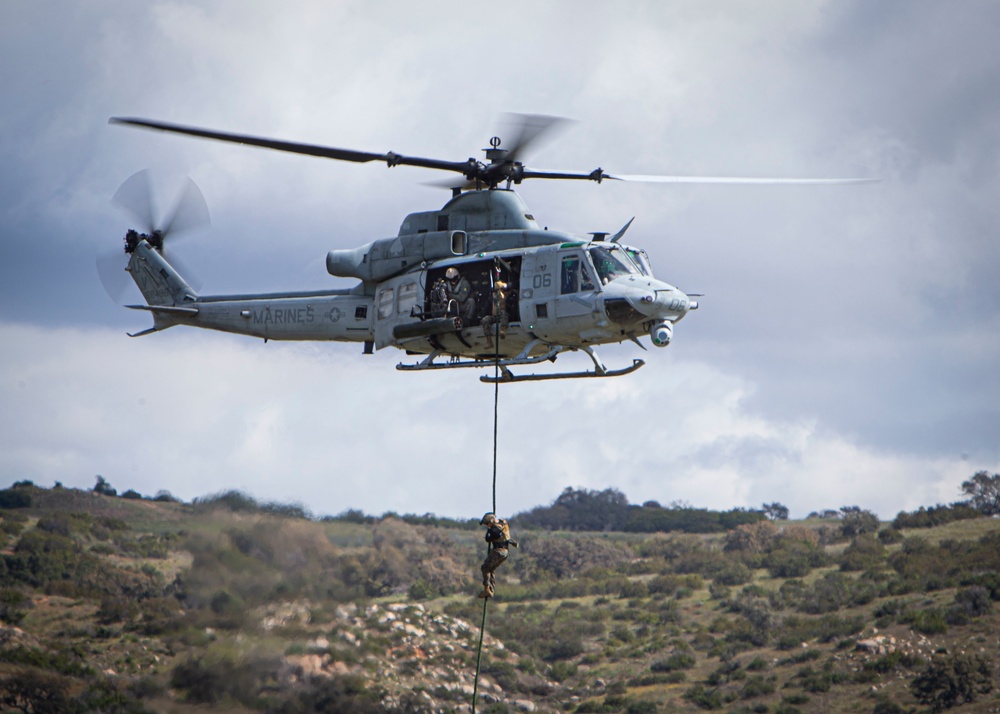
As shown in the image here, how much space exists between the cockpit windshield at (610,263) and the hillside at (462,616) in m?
11.8

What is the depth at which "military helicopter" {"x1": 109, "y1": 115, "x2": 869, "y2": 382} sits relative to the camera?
22500mm

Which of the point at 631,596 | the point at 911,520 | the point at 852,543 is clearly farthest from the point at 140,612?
the point at 911,520

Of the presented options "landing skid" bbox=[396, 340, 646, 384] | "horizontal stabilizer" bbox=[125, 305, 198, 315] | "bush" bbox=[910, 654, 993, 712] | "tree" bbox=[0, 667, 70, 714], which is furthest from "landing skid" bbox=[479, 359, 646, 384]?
"bush" bbox=[910, 654, 993, 712]

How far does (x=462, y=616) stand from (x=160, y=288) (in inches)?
1067

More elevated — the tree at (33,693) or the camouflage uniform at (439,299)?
the camouflage uniform at (439,299)

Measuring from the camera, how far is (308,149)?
919 inches

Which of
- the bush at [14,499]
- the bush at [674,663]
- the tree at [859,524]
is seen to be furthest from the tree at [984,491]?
the bush at [14,499]

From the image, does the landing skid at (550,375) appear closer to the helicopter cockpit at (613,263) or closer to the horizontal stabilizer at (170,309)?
the helicopter cockpit at (613,263)

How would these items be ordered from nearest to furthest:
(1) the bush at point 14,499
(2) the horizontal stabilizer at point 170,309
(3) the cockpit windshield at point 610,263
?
(3) the cockpit windshield at point 610,263
(2) the horizontal stabilizer at point 170,309
(1) the bush at point 14,499

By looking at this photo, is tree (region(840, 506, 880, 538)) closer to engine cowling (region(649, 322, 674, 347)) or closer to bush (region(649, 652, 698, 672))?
bush (region(649, 652, 698, 672))

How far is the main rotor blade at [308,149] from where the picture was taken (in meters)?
23.0

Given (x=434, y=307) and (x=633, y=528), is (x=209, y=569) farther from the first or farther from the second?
(x=633, y=528)

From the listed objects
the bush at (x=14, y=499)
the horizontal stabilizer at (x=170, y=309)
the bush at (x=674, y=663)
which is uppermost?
the bush at (x=14, y=499)

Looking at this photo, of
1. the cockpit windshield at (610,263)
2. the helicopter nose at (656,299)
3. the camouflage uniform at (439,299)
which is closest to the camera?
the helicopter nose at (656,299)
